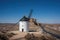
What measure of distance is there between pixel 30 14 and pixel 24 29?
7130 mm

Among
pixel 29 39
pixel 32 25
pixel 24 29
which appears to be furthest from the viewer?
pixel 32 25

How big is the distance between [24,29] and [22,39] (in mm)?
10256

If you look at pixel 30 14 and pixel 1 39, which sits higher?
pixel 30 14

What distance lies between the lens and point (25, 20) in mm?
34875

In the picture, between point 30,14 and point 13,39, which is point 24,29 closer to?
point 30,14

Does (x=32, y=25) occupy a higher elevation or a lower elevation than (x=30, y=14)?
lower

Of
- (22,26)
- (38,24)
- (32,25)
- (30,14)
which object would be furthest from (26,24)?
(32,25)

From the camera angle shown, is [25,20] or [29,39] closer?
[29,39]

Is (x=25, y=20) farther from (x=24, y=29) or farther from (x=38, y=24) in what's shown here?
(x=38, y=24)

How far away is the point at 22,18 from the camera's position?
1395 inches

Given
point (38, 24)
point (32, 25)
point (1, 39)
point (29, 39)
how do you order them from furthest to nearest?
point (32, 25) → point (38, 24) → point (29, 39) → point (1, 39)

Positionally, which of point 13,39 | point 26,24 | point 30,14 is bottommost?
point 13,39

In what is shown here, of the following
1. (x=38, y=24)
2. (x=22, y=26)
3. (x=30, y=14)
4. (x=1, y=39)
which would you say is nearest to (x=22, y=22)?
(x=22, y=26)

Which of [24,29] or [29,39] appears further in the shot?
[24,29]
